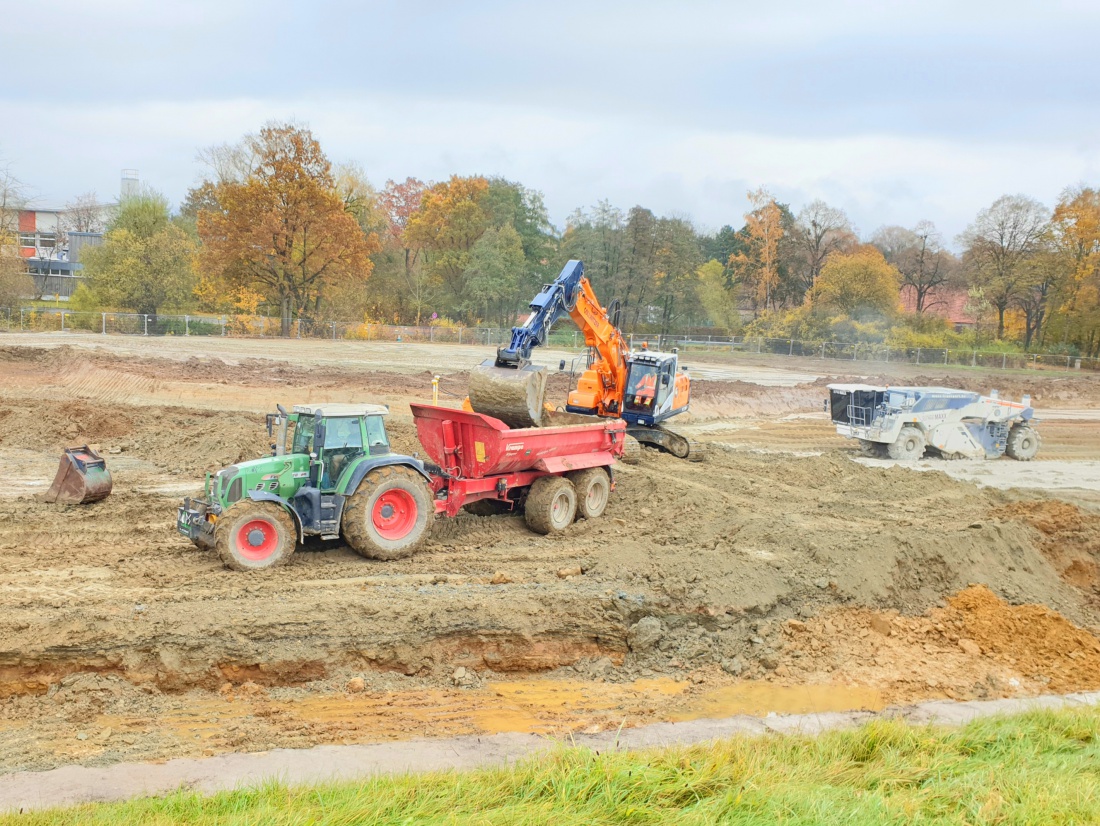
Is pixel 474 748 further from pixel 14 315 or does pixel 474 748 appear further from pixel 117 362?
pixel 14 315

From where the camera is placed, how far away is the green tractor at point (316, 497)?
9.83m

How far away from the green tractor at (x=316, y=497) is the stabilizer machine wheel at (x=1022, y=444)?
16537mm

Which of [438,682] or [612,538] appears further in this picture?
[612,538]

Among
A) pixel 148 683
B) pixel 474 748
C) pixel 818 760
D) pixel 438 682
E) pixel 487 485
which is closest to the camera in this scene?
pixel 818 760

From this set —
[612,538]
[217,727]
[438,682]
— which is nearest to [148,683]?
[217,727]

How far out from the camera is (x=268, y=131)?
4194cm

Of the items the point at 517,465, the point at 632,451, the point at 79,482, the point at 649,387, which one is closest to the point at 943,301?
the point at 649,387

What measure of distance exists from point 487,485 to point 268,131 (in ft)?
116

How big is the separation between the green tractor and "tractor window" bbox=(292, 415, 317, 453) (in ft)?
0.04

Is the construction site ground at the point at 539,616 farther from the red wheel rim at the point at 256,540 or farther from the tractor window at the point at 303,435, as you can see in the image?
the tractor window at the point at 303,435

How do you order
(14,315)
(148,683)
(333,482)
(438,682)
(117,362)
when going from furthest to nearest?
1. (14,315)
2. (117,362)
3. (333,482)
4. (438,682)
5. (148,683)

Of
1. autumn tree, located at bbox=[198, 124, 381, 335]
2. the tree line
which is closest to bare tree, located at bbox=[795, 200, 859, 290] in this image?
the tree line

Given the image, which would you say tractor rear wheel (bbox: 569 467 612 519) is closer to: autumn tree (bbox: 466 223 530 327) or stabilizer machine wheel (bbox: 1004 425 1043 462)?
stabilizer machine wheel (bbox: 1004 425 1043 462)

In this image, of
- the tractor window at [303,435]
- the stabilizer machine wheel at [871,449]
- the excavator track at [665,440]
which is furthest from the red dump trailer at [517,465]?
the stabilizer machine wheel at [871,449]
